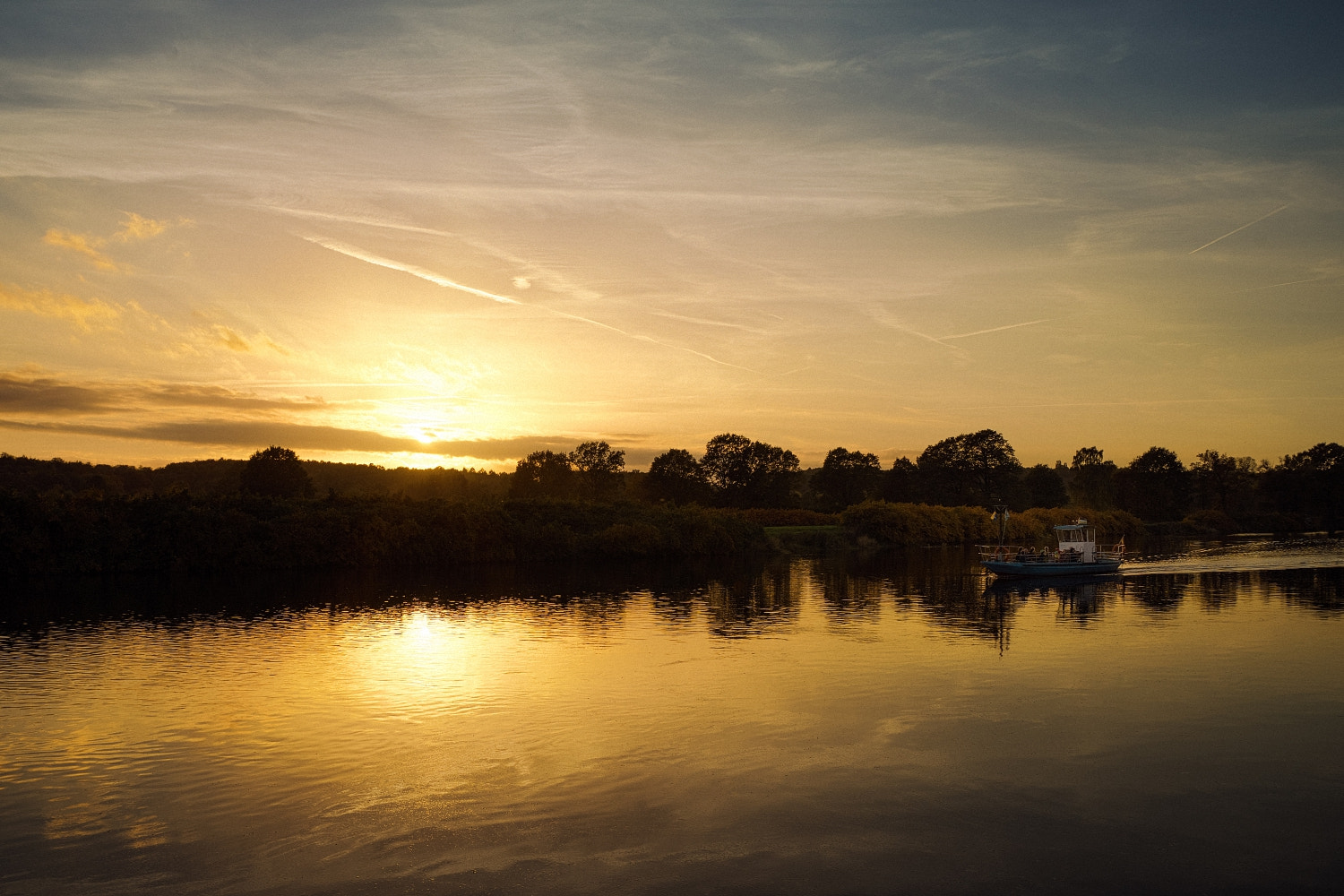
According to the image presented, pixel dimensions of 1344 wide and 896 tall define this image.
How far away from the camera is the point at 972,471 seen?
172375 mm

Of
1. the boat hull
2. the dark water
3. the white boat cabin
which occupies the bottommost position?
the dark water

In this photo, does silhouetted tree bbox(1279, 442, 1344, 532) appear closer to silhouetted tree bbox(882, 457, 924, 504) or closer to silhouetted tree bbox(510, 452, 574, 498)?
silhouetted tree bbox(882, 457, 924, 504)

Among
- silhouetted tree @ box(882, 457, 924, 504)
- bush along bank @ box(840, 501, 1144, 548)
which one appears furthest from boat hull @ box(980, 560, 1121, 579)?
silhouetted tree @ box(882, 457, 924, 504)

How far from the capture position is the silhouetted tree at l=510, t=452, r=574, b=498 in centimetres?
15050

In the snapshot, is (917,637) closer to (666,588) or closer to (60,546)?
(666,588)

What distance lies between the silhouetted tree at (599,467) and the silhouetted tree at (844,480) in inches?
1636

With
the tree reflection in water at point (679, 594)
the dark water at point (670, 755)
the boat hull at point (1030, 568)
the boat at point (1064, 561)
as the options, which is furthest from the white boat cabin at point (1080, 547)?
the dark water at point (670, 755)

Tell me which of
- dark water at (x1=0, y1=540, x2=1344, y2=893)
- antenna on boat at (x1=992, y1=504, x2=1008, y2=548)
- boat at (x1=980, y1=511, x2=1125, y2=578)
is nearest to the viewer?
dark water at (x1=0, y1=540, x2=1344, y2=893)

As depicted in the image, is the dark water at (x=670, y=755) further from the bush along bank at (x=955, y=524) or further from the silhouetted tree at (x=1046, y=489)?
the silhouetted tree at (x=1046, y=489)

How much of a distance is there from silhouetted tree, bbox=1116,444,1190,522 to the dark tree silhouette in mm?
157707

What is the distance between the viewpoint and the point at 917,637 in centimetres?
4150

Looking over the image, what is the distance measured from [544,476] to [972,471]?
264 ft

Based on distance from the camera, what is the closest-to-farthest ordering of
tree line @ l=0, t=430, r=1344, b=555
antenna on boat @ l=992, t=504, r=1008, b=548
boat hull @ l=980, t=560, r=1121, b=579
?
boat hull @ l=980, t=560, r=1121, b=579, antenna on boat @ l=992, t=504, r=1008, b=548, tree line @ l=0, t=430, r=1344, b=555

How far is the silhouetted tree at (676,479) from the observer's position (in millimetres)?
158125
